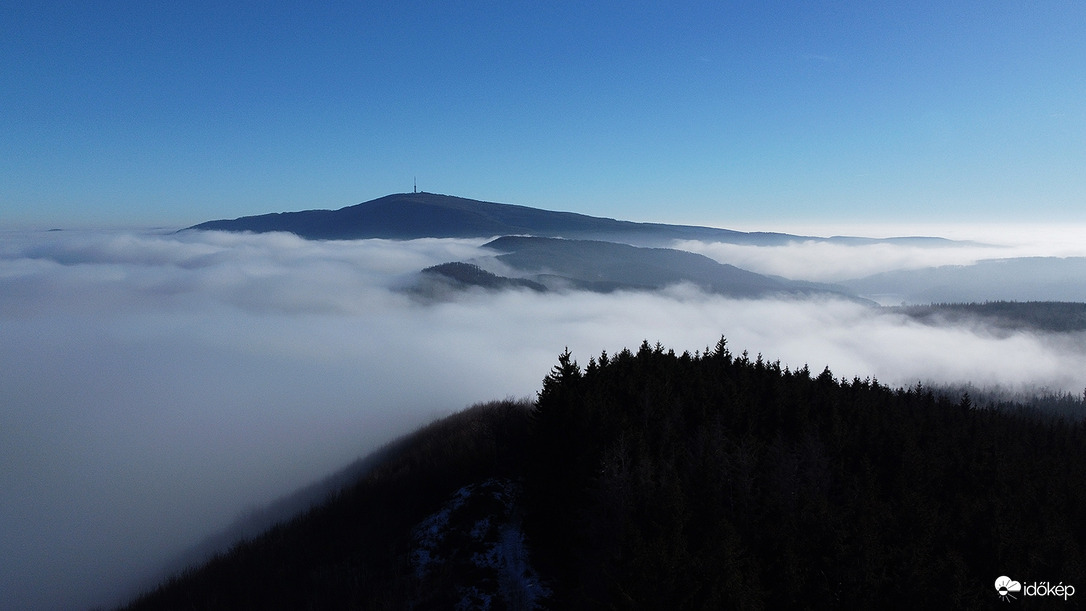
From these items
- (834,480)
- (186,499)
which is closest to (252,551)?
(834,480)

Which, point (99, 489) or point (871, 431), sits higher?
point (871, 431)

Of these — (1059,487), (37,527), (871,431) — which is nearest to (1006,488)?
(1059,487)

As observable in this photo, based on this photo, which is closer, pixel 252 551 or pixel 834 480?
pixel 834 480

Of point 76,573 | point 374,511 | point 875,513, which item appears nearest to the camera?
point 875,513

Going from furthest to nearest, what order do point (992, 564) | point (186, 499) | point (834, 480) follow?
point (186, 499), point (834, 480), point (992, 564)

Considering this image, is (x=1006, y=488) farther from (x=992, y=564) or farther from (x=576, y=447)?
(x=576, y=447)

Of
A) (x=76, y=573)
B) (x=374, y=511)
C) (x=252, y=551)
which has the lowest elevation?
(x=76, y=573)

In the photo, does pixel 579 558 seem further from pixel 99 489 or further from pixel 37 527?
pixel 99 489
